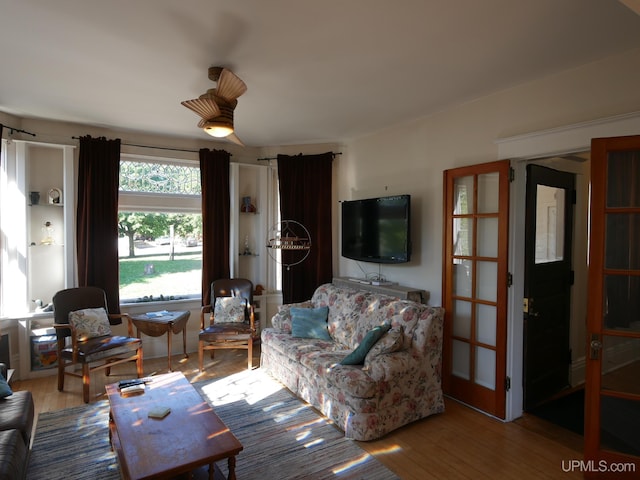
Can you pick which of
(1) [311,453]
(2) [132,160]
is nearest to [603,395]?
(1) [311,453]

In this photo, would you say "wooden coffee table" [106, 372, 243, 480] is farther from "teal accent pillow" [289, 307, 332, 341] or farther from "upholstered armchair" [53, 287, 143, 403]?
"teal accent pillow" [289, 307, 332, 341]

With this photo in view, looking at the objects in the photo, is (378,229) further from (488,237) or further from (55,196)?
(55,196)

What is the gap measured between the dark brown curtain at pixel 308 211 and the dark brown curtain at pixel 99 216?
199cm

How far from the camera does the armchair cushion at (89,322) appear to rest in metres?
3.71

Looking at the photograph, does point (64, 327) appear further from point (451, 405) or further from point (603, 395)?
point (603, 395)

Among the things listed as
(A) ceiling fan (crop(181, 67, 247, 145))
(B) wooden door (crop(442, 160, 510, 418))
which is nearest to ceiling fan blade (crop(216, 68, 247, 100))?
(A) ceiling fan (crop(181, 67, 247, 145))

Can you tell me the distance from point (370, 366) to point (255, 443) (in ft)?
3.29

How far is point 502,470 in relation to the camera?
2.45 metres

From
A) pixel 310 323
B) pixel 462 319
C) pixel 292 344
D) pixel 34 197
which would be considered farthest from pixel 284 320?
pixel 34 197

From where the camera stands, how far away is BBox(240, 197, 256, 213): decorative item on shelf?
205 inches

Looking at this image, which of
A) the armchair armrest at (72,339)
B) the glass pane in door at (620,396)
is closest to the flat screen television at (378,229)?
the glass pane in door at (620,396)

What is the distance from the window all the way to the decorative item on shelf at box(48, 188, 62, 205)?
0.60 metres

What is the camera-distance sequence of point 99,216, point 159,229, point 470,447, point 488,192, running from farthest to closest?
1. point 159,229
2. point 99,216
3. point 488,192
4. point 470,447

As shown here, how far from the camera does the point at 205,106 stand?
8.60 ft
